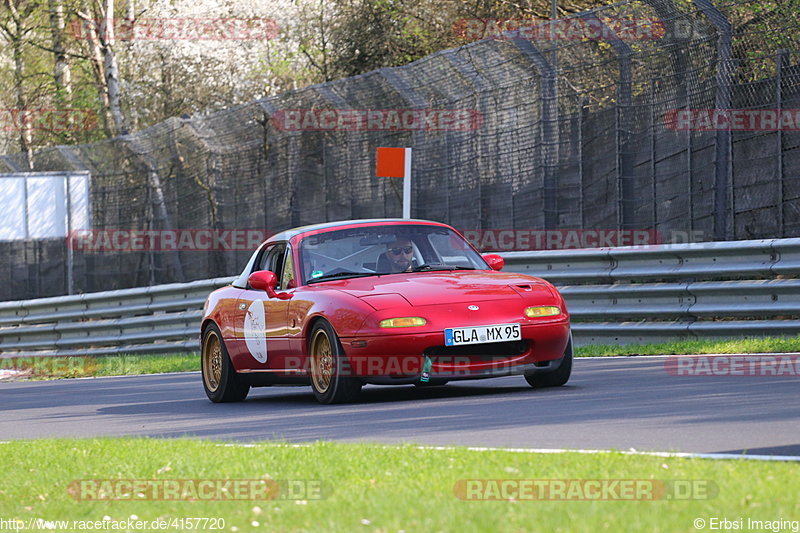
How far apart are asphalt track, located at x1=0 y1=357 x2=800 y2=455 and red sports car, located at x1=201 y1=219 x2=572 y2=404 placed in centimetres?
24

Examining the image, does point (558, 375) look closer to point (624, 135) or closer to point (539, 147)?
point (624, 135)

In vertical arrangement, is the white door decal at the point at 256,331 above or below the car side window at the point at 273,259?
below

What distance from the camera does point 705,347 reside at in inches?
541

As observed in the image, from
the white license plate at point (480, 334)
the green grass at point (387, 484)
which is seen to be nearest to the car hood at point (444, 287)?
the white license plate at point (480, 334)

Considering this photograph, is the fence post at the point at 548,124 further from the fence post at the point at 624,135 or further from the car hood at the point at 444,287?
the car hood at the point at 444,287

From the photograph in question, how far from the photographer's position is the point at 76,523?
5.62 meters

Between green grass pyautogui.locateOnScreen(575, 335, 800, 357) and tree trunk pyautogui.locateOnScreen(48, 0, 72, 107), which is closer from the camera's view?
green grass pyautogui.locateOnScreen(575, 335, 800, 357)

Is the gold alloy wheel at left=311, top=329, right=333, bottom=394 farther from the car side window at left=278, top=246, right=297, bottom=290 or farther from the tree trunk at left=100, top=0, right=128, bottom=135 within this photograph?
the tree trunk at left=100, top=0, right=128, bottom=135

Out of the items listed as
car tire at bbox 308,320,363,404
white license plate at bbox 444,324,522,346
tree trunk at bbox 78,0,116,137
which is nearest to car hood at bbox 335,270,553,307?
white license plate at bbox 444,324,522,346

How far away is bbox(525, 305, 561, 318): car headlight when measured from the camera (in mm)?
10430

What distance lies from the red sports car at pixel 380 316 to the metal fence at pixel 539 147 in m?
5.05

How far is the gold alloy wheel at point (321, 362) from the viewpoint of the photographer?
35.0ft

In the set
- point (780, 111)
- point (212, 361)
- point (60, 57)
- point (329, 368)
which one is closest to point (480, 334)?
point (329, 368)

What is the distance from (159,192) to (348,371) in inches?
653
